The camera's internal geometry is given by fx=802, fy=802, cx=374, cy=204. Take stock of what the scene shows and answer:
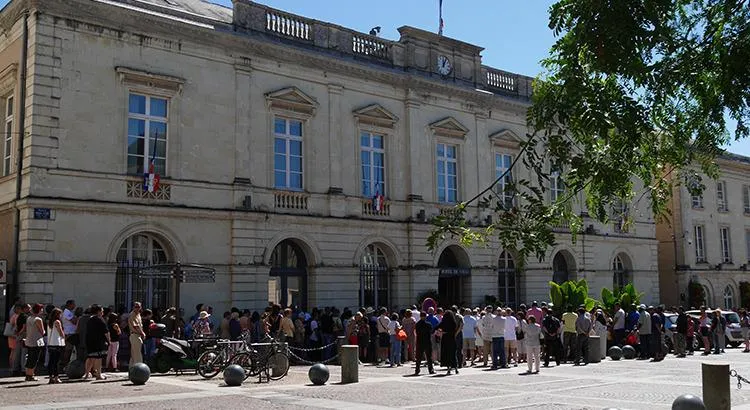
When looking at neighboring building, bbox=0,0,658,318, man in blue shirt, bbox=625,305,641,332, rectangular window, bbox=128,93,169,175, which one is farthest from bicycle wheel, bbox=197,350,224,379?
man in blue shirt, bbox=625,305,641,332

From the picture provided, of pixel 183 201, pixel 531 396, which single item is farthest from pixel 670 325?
pixel 183 201

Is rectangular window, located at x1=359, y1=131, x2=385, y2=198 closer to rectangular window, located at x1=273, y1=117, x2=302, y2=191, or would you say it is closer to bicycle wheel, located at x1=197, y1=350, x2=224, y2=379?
Result: rectangular window, located at x1=273, y1=117, x2=302, y2=191

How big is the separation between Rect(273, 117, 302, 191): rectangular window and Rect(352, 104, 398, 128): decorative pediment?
2529 millimetres

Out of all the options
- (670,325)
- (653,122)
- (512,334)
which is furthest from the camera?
(670,325)

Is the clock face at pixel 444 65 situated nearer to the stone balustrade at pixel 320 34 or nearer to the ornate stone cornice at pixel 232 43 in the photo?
the ornate stone cornice at pixel 232 43

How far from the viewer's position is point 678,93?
834cm

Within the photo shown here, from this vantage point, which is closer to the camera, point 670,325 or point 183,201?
point 183,201

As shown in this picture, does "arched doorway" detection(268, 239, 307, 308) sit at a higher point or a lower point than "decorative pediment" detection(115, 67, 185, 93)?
lower

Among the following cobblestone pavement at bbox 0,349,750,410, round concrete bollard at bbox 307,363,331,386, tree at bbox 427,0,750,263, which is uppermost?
tree at bbox 427,0,750,263

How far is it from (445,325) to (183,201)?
9.25 meters

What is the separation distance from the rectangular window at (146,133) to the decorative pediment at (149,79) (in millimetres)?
359

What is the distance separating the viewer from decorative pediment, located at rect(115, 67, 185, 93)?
898 inches

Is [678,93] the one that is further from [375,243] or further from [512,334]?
[375,243]

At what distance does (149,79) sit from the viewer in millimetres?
23297
